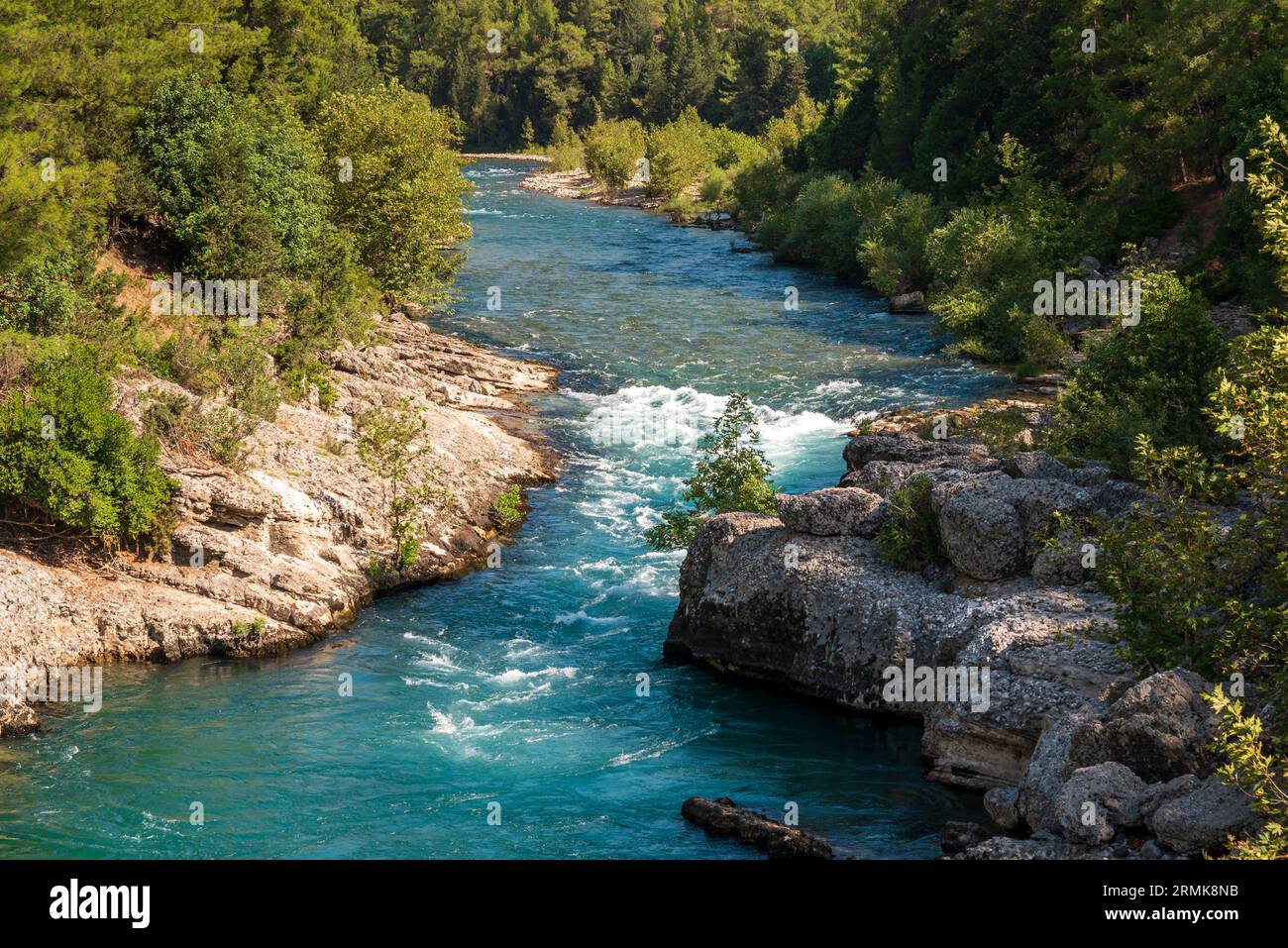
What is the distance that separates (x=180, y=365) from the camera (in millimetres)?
31109

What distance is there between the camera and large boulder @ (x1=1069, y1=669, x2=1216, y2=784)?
1633 centimetres

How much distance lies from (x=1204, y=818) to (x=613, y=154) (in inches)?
4260

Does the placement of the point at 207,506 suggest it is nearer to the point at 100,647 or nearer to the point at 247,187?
the point at 100,647

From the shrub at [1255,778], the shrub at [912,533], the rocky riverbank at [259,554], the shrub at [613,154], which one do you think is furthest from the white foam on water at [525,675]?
the shrub at [613,154]

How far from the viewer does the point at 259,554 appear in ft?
89.9

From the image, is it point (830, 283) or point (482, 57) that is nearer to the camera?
point (830, 283)

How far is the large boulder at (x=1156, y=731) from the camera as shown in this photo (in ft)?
53.6

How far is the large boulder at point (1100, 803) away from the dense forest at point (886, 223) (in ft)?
5.65

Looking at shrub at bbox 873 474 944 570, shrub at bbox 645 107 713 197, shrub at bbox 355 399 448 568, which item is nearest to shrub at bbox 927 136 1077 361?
shrub at bbox 355 399 448 568

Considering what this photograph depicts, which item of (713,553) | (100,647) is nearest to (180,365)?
(100,647)

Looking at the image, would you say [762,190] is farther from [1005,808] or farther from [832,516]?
[1005,808]

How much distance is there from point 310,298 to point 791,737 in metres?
20.9

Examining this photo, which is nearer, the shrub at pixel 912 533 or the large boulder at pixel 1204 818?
the large boulder at pixel 1204 818

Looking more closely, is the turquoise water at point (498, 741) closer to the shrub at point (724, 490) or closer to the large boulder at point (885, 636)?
the large boulder at point (885, 636)
